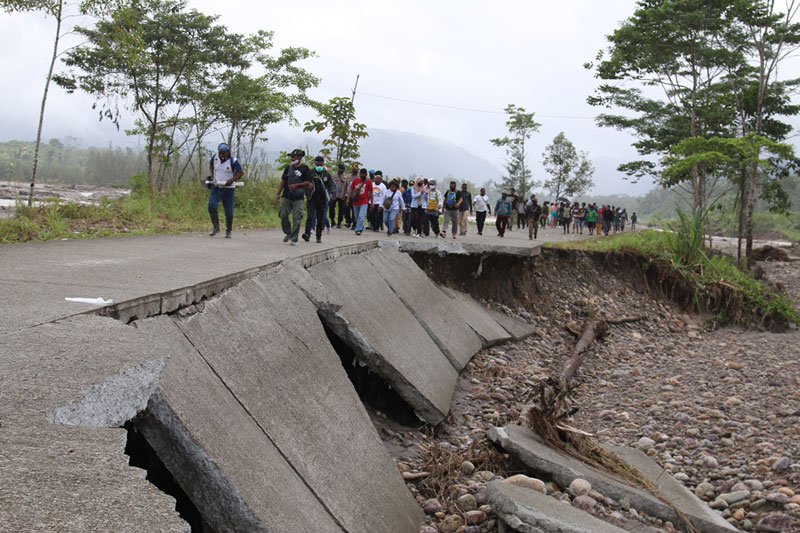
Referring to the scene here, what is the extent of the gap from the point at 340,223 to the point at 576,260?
559 cm

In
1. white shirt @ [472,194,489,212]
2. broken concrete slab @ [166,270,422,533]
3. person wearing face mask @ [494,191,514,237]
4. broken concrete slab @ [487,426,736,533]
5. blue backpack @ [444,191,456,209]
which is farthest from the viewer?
person wearing face mask @ [494,191,514,237]

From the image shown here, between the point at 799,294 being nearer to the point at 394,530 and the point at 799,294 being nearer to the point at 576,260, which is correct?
the point at 576,260

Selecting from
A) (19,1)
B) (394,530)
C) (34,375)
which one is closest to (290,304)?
(394,530)

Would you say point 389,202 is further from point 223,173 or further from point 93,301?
point 93,301

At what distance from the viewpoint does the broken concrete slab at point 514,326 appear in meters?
11.0

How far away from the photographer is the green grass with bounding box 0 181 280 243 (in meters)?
8.56

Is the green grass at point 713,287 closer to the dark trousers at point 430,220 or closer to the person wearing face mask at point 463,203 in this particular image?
the person wearing face mask at point 463,203

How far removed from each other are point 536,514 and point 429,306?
503 cm

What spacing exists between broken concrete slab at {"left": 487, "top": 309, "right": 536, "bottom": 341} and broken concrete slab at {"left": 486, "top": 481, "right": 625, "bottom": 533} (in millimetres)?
6647

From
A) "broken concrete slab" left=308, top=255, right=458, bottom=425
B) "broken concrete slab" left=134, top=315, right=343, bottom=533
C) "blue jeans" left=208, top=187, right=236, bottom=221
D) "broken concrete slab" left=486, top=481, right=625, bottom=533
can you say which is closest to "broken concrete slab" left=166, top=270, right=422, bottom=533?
"broken concrete slab" left=134, top=315, right=343, bottom=533

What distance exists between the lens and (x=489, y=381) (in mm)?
8234

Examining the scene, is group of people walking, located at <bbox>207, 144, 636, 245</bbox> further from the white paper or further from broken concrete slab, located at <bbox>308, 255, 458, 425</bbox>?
the white paper

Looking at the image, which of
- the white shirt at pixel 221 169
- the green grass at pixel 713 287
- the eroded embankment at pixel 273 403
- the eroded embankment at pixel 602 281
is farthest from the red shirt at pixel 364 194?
the eroded embankment at pixel 273 403

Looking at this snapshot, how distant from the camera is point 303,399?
14.2ft
